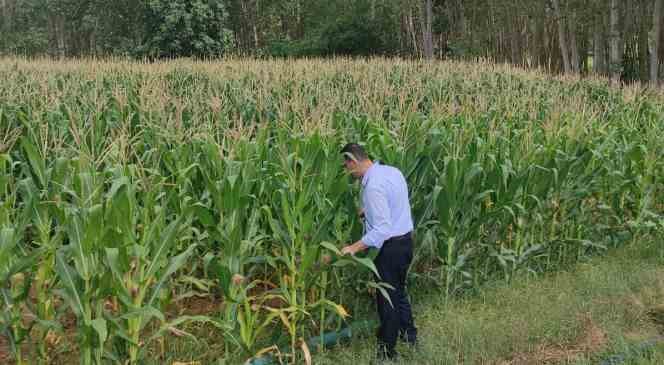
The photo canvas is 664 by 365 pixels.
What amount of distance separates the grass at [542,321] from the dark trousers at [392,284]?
18 cm

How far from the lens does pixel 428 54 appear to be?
3012cm

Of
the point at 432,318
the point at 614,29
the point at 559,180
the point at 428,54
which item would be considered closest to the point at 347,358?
the point at 432,318

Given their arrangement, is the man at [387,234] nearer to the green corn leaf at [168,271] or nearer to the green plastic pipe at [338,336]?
the green plastic pipe at [338,336]

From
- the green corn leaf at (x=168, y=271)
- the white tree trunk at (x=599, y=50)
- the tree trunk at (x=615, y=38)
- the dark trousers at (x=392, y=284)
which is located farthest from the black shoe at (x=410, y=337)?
the white tree trunk at (x=599, y=50)

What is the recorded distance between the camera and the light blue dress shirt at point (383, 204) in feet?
14.5

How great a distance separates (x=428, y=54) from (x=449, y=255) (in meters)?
25.8

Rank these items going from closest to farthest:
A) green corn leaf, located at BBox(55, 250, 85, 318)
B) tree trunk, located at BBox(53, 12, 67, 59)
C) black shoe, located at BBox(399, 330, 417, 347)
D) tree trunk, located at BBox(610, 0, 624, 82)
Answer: green corn leaf, located at BBox(55, 250, 85, 318), black shoe, located at BBox(399, 330, 417, 347), tree trunk, located at BBox(610, 0, 624, 82), tree trunk, located at BBox(53, 12, 67, 59)

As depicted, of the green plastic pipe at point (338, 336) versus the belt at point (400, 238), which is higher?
the belt at point (400, 238)

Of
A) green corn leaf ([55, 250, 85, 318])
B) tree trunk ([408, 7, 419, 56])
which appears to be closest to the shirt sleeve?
green corn leaf ([55, 250, 85, 318])

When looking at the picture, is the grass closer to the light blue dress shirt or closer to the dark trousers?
the dark trousers

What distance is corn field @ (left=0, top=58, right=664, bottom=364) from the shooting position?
150 inches

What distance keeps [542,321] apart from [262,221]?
2.60 metres

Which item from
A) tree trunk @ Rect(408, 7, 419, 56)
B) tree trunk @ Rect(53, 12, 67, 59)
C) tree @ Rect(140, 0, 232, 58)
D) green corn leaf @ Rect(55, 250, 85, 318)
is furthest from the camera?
tree trunk @ Rect(53, 12, 67, 59)

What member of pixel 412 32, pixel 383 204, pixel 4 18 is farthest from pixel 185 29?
pixel 4 18
